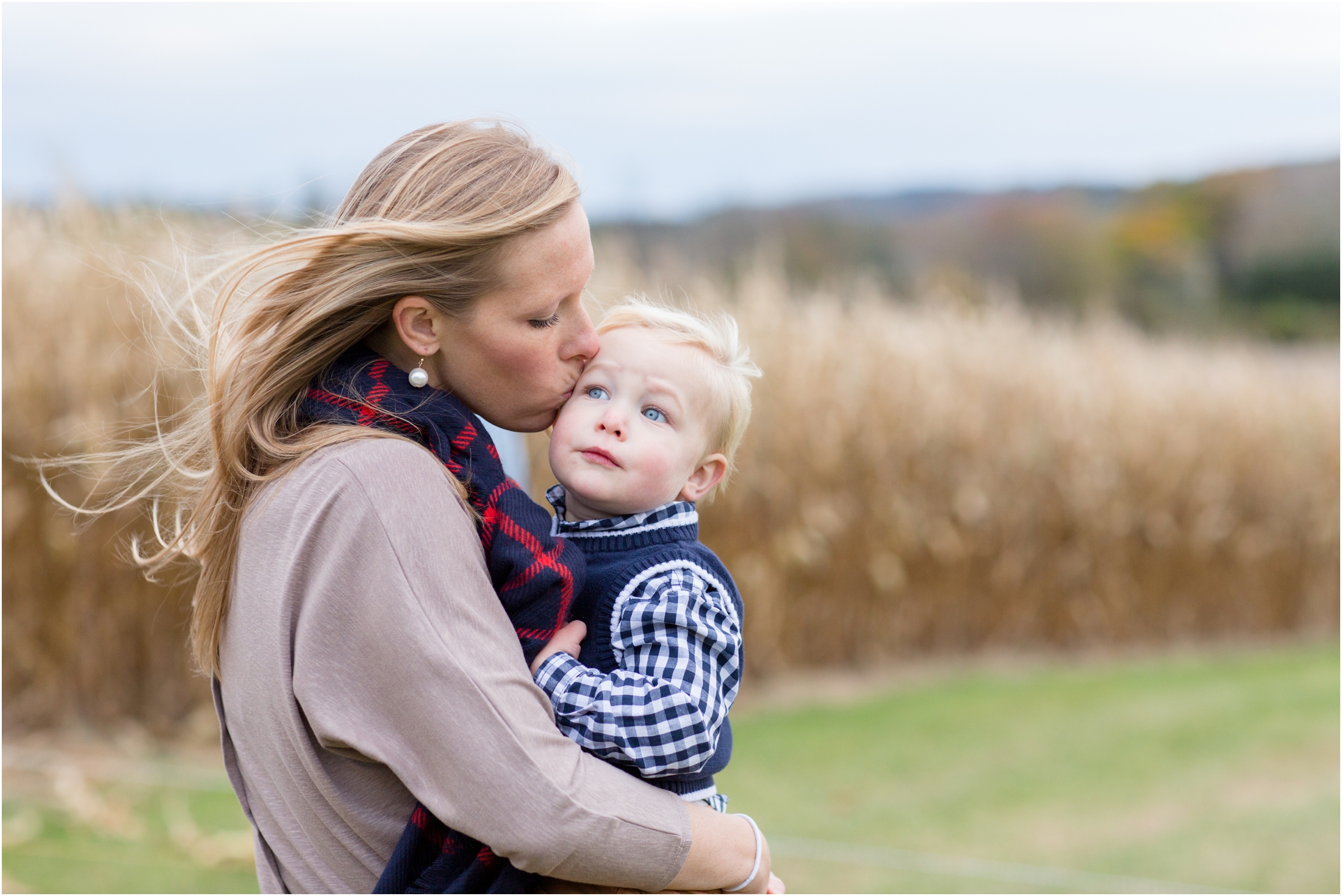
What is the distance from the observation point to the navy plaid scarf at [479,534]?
1.46 metres

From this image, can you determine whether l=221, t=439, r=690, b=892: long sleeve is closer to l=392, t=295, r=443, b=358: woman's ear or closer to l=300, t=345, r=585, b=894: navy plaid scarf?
l=300, t=345, r=585, b=894: navy plaid scarf

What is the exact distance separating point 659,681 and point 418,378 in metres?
0.53

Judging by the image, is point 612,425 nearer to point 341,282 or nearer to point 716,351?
point 716,351

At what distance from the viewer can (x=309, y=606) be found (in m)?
1.41

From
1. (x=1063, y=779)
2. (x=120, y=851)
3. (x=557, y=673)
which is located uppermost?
(x=557, y=673)

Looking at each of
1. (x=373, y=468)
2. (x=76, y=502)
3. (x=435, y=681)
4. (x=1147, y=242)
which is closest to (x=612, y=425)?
(x=373, y=468)

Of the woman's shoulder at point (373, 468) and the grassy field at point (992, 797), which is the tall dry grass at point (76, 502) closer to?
the grassy field at point (992, 797)

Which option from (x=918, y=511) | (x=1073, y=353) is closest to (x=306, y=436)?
(x=918, y=511)

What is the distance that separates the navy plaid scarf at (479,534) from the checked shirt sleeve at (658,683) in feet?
0.29

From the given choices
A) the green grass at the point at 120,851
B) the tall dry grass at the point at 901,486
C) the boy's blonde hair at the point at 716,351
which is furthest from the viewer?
the tall dry grass at the point at 901,486

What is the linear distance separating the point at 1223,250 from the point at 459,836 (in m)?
40.7

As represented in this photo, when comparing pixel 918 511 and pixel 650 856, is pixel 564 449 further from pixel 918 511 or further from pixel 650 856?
pixel 918 511

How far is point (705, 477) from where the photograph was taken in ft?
6.52

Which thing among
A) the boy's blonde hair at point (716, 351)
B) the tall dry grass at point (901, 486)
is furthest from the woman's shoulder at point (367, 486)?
the tall dry grass at point (901, 486)
